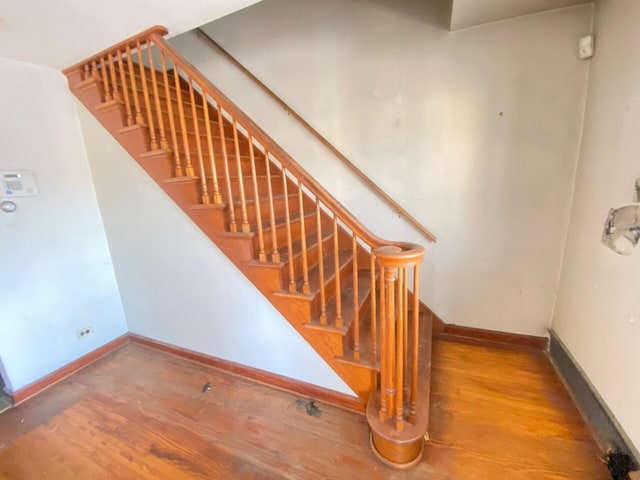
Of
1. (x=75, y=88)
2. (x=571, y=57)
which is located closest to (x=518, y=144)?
(x=571, y=57)

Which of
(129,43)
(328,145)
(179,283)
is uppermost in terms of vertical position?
(129,43)

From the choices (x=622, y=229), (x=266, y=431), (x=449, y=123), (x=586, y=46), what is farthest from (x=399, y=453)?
(x=586, y=46)

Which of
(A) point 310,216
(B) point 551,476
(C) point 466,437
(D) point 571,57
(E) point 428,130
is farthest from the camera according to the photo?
(A) point 310,216

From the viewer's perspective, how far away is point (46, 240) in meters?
1.94

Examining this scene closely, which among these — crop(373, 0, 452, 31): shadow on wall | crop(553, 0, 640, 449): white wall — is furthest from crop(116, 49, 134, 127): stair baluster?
crop(553, 0, 640, 449): white wall

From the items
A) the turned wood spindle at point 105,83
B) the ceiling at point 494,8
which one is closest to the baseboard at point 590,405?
the ceiling at point 494,8

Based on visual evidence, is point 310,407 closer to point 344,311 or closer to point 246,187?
point 344,311

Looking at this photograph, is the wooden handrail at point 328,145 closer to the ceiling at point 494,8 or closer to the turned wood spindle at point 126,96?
the turned wood spindle at point 126,96

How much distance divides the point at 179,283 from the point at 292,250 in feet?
3.15

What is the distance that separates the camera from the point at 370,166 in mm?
2301

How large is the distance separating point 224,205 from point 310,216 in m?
0.81

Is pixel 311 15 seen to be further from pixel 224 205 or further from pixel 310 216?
pixel 224 205

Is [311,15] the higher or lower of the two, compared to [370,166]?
higher

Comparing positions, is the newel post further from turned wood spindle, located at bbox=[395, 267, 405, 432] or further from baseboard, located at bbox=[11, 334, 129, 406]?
baseboard, located at bbox=[11, 334, 129, 406]
